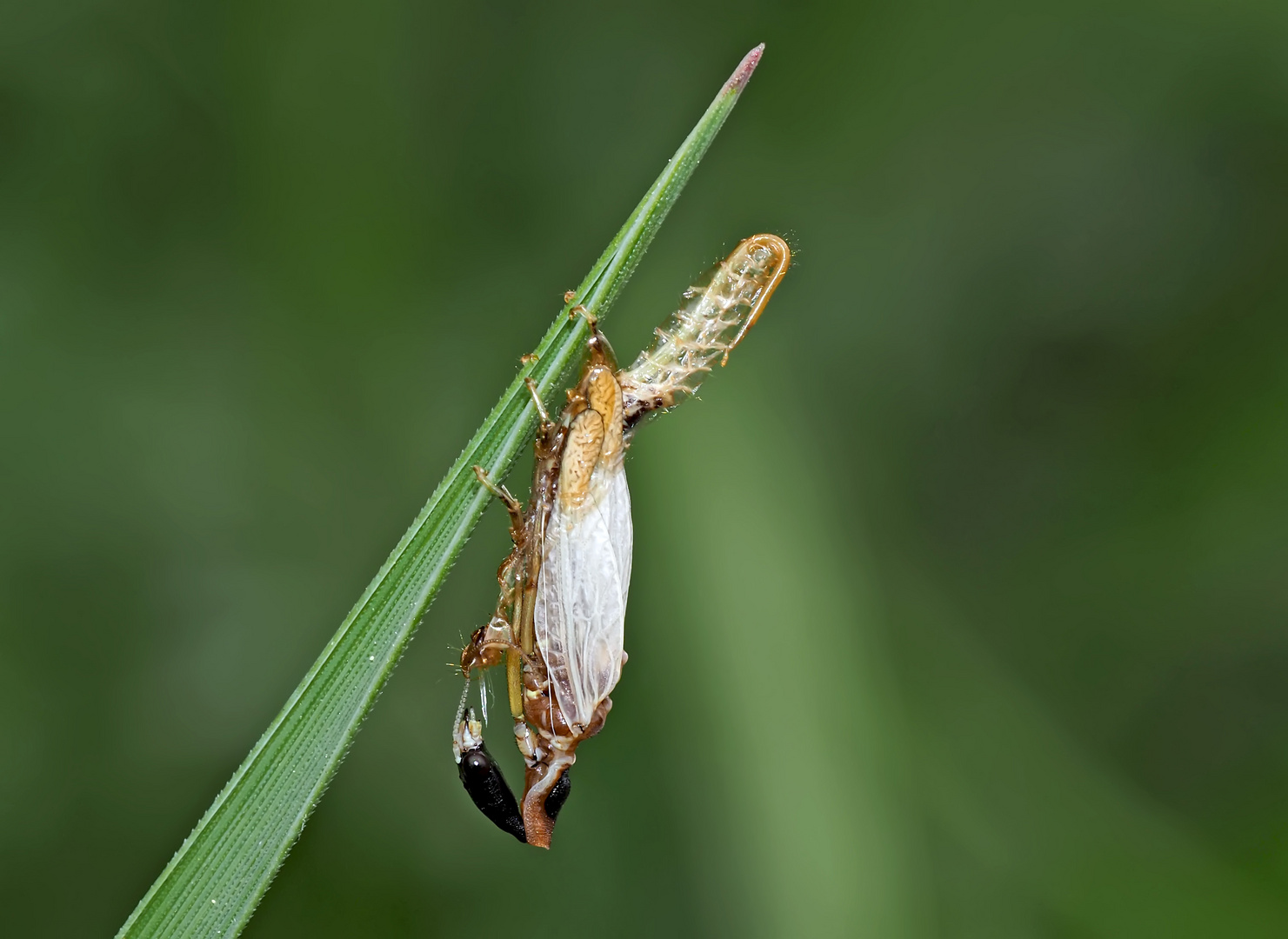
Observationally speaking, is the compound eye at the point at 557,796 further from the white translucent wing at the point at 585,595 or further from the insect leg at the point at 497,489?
the insect leg at the point at 497,489

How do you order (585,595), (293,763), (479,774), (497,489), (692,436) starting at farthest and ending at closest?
(692,436), (585,595), (479,774), (497,489), (293,763)

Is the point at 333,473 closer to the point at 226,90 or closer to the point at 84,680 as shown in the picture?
the point at 84,680

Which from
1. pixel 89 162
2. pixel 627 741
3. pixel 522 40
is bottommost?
pixel 627 741

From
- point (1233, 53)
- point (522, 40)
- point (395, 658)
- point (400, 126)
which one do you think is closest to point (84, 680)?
point (395, 658)

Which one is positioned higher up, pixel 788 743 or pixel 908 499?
pixel 908 499

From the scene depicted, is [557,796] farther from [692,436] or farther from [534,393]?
[692,436]

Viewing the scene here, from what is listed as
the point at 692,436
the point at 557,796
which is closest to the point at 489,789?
the point at 557,796

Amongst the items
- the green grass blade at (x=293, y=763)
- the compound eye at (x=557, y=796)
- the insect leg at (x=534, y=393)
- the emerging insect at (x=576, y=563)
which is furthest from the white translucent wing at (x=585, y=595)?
the green grass blade at (x=293, y=763)
